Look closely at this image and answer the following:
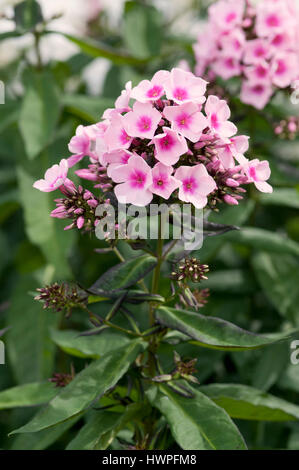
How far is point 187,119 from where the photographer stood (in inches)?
47.9

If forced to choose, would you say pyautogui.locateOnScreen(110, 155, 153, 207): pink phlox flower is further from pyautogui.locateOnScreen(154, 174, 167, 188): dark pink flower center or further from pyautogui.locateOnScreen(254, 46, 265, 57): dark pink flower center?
pyautogui.locateOnScreen(254, 46, 265, 57): dark pink flower center

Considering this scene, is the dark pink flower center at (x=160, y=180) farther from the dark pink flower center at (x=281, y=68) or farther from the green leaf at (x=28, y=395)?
the dark pink flower center at (x=281, y=68)

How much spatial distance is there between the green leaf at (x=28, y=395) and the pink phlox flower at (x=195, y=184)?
671 millimetres

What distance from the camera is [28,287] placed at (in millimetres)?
2295

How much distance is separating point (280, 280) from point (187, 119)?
1.10 m

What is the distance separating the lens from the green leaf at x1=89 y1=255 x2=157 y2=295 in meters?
1.36

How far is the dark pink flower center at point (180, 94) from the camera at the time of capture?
4.06ft

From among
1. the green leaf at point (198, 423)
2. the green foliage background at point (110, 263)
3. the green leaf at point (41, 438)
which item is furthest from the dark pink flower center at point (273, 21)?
the green leaf at point (41, 438)

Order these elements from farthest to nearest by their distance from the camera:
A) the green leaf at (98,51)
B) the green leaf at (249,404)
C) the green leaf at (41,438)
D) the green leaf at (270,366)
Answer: the green leaf at (98,51), the green leaf at (270,366), the green leaf at (41,438), the green leaf at (249,404)

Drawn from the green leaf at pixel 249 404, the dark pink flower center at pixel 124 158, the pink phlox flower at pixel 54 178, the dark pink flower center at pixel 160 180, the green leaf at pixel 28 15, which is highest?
the green leaf at pixel 28 15

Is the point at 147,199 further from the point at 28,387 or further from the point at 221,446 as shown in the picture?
the point at 28,387

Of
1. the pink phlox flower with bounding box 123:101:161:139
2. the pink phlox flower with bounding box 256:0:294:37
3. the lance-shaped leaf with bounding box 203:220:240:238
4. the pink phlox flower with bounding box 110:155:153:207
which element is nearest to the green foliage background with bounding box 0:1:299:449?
the pink phlox flower with bounding box 256:0:294:37

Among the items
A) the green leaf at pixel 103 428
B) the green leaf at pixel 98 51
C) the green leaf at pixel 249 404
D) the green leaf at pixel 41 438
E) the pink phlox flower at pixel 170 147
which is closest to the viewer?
the pink phlox flower at pixel 170 147

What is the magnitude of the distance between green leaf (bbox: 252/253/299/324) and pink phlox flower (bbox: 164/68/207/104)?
1041 mm
